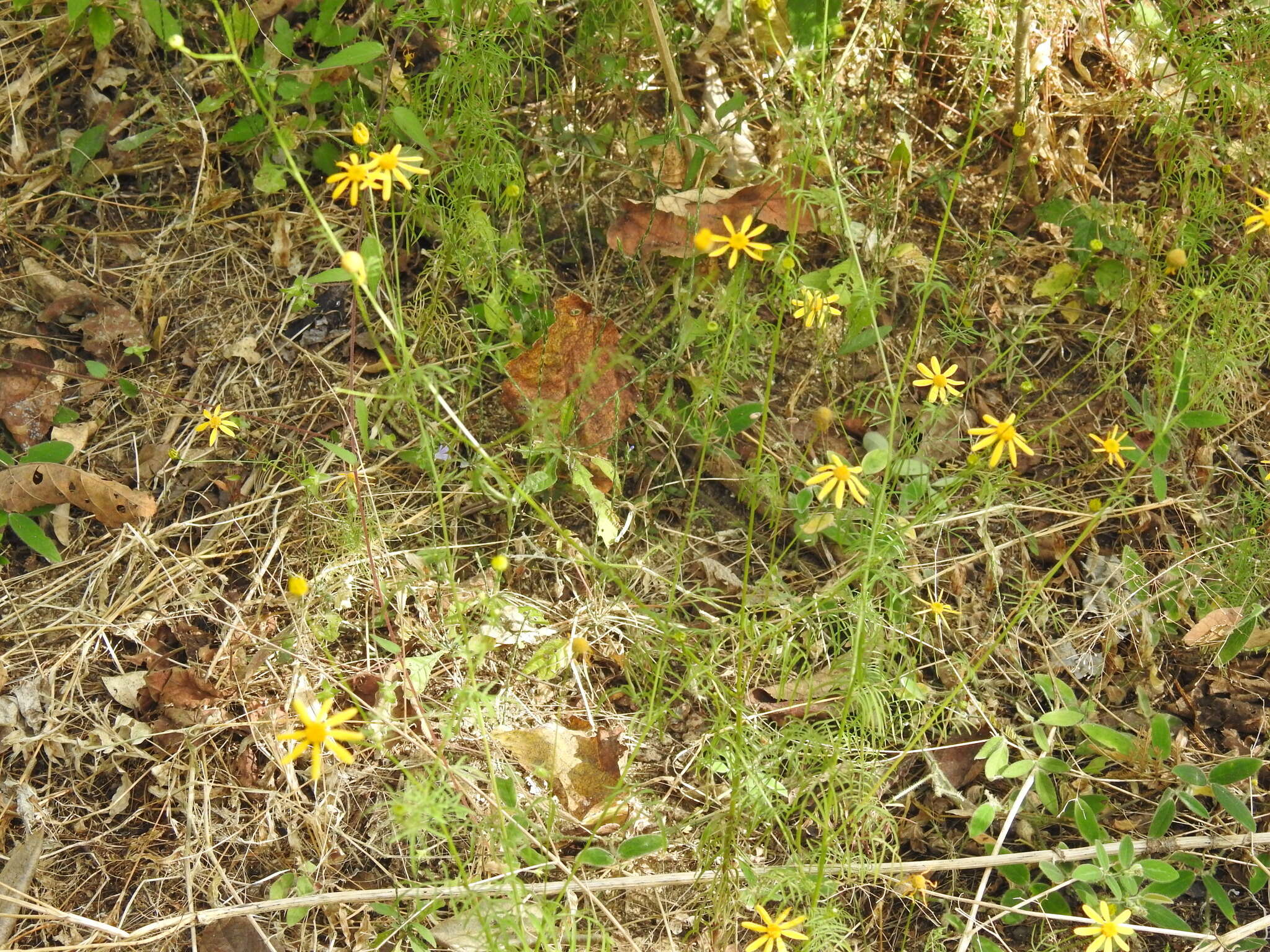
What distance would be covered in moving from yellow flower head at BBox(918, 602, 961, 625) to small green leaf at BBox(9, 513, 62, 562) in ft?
5.45

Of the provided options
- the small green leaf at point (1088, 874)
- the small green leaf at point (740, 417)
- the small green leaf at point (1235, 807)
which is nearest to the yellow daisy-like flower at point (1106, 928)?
the small green leaf at point (1088, 874)

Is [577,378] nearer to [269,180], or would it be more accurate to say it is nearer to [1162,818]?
[269,180]

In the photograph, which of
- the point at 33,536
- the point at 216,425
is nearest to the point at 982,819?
the point at 216,425

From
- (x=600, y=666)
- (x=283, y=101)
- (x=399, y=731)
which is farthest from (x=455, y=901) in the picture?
(x=283, y=101)

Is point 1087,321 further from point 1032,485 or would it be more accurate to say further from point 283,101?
point 283,101

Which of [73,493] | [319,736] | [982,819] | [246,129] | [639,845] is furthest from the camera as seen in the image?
[246,129]

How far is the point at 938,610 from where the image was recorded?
1887 millimetres

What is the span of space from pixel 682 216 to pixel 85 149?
4.49 feet

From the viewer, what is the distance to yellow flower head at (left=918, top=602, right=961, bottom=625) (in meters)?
1.89

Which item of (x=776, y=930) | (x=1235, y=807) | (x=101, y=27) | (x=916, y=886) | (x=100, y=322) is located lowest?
(x=1235, y=807)

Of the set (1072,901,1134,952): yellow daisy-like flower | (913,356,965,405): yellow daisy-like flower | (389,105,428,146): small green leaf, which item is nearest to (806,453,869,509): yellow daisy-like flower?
(913,356,965,405): yellow daisy-like flower

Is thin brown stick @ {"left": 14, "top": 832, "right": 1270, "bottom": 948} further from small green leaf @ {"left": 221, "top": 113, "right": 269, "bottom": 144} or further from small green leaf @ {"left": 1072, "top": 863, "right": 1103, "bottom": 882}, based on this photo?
small green leaf @ {"left": 221, "top": 113, "right": 269, "bottom": 144}

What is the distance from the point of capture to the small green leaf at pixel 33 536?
1970 mm

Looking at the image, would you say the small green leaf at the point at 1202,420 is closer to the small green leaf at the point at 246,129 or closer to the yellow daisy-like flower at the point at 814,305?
the yellow daisy-like flower at the point at 814,305
